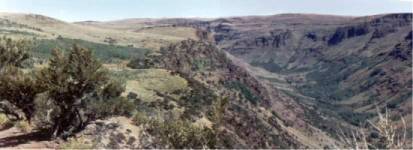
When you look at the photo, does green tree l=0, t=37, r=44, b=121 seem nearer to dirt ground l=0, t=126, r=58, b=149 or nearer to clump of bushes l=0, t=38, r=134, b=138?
clump of bushes l=0, t=38, r=134, b=138

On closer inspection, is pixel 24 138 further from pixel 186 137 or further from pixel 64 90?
pixel 186 137

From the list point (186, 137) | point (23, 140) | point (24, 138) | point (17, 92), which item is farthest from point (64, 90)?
point (186, 137)

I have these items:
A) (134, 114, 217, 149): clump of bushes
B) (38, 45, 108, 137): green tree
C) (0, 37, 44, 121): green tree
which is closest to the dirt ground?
(38, 45, 108, 137): green tree

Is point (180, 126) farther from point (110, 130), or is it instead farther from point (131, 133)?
point (131, 133)

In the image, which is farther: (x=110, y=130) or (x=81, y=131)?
(x=110, y=130)

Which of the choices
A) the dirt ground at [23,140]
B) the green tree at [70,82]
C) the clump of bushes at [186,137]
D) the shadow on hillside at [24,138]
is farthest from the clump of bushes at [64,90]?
the clump of bushes at [186,137]

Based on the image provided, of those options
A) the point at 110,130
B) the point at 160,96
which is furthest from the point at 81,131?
the point at 160,96

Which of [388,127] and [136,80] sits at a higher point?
[388,127]

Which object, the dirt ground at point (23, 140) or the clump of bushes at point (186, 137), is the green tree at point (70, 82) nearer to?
the dirt ground at point (23, 140)

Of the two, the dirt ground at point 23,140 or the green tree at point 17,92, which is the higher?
the green tree at point 17,92
